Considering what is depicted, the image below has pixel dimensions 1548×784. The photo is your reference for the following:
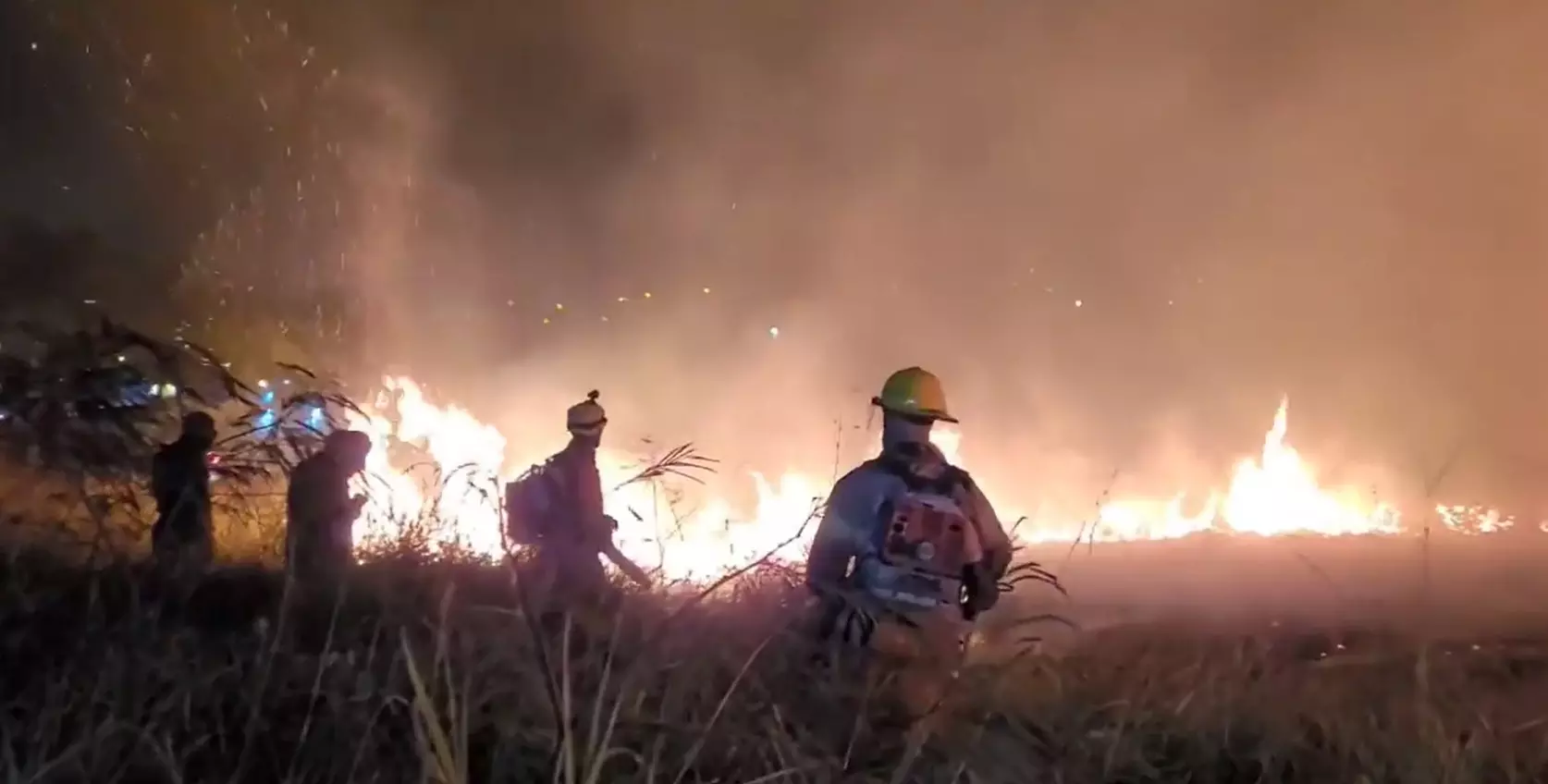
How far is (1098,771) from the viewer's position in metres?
3.13

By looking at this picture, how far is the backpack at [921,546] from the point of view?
14.4ft

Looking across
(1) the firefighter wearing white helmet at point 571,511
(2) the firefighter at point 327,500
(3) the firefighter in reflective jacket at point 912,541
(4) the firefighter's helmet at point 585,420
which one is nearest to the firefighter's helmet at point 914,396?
(3) the firefighter in reflective jacket at point 912,541

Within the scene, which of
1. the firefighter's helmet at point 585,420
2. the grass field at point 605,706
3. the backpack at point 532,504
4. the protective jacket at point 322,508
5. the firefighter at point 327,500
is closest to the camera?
the grass field at point 605,706

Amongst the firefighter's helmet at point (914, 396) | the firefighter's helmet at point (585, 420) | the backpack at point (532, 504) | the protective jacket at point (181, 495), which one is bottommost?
the protective jacket at point (181, 495)

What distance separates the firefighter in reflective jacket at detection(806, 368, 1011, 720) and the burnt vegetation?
0.39 meters

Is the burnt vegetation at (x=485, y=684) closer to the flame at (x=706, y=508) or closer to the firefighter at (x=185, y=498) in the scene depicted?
the firefighter at (x=185, y=498)

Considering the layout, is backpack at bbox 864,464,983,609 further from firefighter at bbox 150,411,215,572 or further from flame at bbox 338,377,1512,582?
firefighter at bbox 150,411,215,572

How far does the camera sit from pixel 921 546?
14.4ft

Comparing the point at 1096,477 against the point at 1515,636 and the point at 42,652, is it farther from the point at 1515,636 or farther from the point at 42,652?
the point at 42,652

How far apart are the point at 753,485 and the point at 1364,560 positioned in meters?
13.8

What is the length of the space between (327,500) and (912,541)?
3.47 meters

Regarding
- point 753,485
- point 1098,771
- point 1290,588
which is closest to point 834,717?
point 1098,771

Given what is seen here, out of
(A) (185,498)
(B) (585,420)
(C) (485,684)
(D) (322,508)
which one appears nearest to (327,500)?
(D) (322,508)

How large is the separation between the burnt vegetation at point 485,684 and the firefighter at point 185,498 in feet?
0.37
